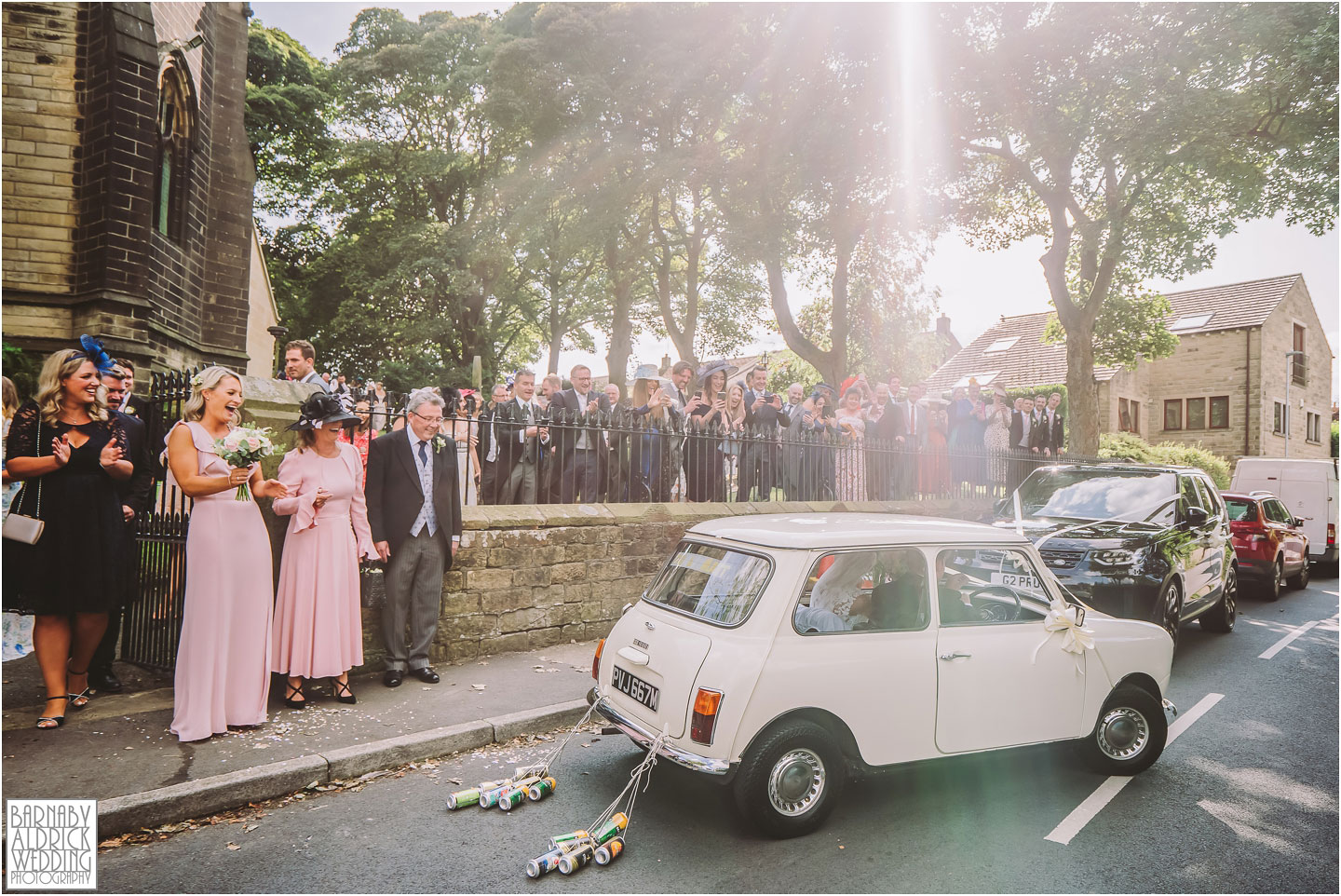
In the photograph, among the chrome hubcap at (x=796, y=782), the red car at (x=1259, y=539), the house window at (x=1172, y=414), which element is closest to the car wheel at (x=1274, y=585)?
the red car at (x=1259, y=539)

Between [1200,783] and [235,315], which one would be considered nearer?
[1200,783]

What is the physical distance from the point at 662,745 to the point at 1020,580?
2.48 meters

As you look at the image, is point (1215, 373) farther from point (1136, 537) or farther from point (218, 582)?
point (218, 582)

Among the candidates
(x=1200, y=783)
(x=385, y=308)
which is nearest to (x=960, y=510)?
→ (x=1200, y=783)

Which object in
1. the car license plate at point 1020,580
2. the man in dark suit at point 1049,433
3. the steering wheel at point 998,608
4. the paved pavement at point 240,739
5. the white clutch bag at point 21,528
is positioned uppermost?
the man in dark suit at point 1049,433

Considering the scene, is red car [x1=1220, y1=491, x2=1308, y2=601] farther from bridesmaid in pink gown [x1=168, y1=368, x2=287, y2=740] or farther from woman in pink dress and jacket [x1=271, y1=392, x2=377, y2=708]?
bridesmaid in pink gown [x1=168, y1=368, x2=287, y2=740]

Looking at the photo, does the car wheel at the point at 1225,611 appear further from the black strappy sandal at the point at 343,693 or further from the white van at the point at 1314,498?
the black strappy sandal at the point at 343,693

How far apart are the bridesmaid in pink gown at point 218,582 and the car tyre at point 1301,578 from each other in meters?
16.3

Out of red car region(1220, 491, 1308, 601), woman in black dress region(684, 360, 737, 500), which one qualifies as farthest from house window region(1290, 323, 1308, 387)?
woman in black dress region(684, 360, 737, 500)

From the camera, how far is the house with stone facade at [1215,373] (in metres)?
35.0

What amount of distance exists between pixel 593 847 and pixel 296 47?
35189 millimetres

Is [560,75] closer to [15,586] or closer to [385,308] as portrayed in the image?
[385,308]

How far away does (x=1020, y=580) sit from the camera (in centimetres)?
479

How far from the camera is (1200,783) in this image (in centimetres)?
480
